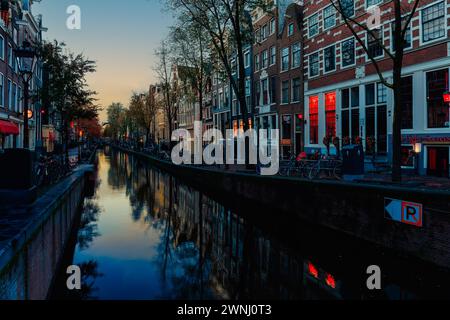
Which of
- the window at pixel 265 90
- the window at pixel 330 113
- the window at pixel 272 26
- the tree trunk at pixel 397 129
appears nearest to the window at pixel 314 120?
the window at pixel 330 113

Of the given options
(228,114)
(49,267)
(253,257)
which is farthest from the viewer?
(228,114)

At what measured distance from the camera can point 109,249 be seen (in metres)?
12.3

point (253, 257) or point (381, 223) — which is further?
point (253, 257)

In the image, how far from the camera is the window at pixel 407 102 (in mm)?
18875

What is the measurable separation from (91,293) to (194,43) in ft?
88.3

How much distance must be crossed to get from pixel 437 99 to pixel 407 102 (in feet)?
5.83

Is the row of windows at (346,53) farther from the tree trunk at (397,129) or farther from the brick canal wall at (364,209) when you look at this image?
the brick canal wall at (364,209)

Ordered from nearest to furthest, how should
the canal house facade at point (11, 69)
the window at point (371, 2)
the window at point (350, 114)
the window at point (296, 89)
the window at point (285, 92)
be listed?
the window at point (371, 2)
the window at point (350, 114)
the canal house facade at point (11, 69)
the window at point (296, 89)
the window at point (285, 92)

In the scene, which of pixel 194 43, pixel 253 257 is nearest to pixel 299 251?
pixel 253 257

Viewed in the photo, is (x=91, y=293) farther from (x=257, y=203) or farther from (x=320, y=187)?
(x=257, y=203)

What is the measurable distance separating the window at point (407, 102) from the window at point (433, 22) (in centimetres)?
229

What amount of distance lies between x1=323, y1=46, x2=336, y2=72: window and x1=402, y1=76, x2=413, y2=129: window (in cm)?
672

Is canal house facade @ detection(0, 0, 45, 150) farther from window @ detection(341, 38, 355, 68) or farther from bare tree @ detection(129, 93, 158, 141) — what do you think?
bare tree @ detection(129, 93, 158, 141)

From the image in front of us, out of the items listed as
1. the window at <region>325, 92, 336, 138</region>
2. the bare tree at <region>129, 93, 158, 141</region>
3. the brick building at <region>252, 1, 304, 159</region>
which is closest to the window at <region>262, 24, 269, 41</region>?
the brick building at <region>252, 1, 304, 159</region>
